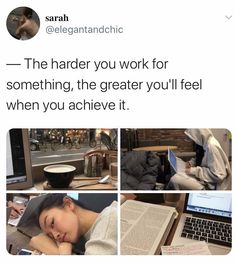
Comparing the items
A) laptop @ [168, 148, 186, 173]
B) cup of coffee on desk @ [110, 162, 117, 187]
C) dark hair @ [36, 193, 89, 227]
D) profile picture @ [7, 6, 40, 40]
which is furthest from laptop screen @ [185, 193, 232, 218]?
profile picture @ [7, 6, 40, 40]

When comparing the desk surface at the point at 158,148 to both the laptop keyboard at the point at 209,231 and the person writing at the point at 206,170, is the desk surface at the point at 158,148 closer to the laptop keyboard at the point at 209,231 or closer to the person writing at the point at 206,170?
the person writing at the point at 206,170

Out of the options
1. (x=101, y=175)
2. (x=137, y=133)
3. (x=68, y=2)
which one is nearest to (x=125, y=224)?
(x=101, y=175)

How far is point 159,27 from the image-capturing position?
100 cm

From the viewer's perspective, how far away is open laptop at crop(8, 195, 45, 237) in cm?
101

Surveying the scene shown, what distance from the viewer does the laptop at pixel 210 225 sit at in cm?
101

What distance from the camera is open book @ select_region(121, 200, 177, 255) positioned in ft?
3.31

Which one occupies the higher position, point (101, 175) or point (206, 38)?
point (206, 38)

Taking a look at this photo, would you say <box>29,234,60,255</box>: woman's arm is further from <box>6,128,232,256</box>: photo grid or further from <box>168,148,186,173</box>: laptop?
<box>168,148,186,173</box>: laptop

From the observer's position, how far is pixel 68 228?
102cm

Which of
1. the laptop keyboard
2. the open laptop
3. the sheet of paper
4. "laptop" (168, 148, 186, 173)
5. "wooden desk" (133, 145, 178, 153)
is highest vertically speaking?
"wooden desk" (133, 145, 178, 153)

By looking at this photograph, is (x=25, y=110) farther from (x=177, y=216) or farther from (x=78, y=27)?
(x=177, y=216)

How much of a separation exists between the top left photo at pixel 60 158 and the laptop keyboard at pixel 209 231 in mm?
329

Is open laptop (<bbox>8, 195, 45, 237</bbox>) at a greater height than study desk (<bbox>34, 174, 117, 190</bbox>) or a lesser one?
lesser
